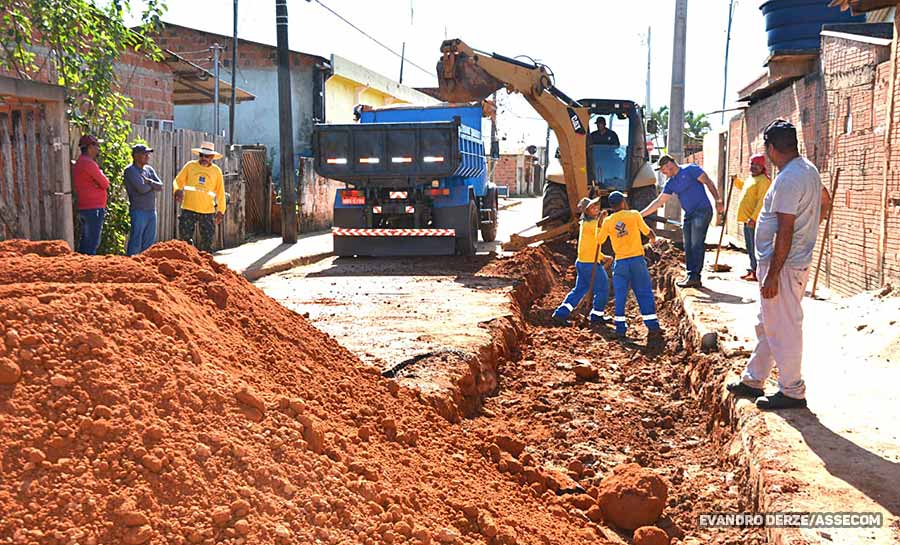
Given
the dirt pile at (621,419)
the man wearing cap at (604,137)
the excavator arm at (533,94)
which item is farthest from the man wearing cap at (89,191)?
the man wearing cap at (604,137)

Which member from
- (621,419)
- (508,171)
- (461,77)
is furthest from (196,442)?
(508,171)

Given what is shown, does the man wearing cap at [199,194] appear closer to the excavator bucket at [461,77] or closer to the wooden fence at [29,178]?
the wooden fence at [29,178]

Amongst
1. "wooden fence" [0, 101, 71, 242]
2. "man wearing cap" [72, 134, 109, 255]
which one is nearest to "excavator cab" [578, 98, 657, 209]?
"man wearing cap" [72, 134, 109, 255]

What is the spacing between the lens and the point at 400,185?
1422 centimetres

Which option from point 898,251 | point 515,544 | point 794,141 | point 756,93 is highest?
point 756,93

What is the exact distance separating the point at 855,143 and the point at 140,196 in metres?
8.64

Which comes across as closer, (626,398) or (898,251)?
(626,398)

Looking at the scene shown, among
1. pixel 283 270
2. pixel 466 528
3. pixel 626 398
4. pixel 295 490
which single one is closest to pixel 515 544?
pixel 466 528

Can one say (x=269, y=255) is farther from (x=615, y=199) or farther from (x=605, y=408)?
(x=605, y=408)

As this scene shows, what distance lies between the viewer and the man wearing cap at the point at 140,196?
10.8 m

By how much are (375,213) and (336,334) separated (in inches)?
263

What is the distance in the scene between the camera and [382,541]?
339 centimetres

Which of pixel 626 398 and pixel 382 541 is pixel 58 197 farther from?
pixel 382 541

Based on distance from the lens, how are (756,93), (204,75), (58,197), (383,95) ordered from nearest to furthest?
(58,197), (756,93), (204,75), (383,95)
